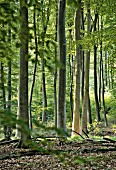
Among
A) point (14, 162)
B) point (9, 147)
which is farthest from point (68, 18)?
point (14, 162)

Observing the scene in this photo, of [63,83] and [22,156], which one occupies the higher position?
[63,83]

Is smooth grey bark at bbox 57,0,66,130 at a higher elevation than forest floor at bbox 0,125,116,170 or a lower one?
higher

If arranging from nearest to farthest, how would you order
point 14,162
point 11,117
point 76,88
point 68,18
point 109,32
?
point 11,117, point 14,162, point 109,32, point 76,88, point 68,18

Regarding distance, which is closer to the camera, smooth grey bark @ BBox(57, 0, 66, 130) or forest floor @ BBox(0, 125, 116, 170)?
forest floor @ BBox(0, 125, 116, 170)

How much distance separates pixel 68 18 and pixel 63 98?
424 inches

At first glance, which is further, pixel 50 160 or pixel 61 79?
pixel 61 79

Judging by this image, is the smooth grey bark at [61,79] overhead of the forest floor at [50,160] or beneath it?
overhead

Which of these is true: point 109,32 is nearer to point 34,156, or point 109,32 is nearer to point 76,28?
point 76,28

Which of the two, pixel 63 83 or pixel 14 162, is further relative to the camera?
pixel 63 83

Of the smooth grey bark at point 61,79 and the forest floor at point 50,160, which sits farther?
the smooth grey bark at point 61,79

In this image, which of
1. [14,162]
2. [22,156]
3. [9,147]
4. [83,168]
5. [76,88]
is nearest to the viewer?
[83,168]

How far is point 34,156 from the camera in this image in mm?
8250

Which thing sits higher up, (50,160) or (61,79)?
(61,79)

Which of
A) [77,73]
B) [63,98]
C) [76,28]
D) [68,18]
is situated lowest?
[63,98]
